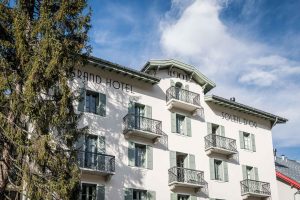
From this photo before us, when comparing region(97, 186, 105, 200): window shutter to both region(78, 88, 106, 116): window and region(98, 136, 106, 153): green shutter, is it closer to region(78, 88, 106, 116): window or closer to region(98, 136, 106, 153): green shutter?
region(98, 136, 106, 153): green shutter

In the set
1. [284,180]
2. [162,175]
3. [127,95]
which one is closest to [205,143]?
[162,175]

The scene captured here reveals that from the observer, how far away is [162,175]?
89.6 ft

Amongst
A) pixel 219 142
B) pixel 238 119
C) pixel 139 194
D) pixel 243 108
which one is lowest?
pixel 139 194

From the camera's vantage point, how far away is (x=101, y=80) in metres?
27.2

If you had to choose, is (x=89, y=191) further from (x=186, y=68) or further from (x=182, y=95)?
(x=186, y=68)

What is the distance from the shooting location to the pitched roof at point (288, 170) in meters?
36.0

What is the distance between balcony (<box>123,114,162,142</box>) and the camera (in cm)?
2641

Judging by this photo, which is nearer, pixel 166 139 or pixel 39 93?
pixel 39 93

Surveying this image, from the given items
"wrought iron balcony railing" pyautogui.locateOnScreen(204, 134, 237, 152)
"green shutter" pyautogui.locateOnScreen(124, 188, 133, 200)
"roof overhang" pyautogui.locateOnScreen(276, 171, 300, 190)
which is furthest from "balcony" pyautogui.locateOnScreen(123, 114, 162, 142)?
"roof overhang" pyautogui.locateOnScreen(276, 171, 300, 190)

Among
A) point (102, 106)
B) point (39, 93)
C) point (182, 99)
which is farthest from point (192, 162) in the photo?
point (39, 93)

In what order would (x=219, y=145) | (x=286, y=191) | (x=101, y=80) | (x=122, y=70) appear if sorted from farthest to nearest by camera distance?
(x=286, y=191)
(x=219, y=145)
(x=122, y=70)
(x=101, y=80)

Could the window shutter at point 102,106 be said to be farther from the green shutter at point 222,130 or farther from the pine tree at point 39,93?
the green shutter at point 222,130

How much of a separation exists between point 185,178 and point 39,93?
12373 millimetres

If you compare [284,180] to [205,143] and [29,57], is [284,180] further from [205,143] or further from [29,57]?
[29,57]
